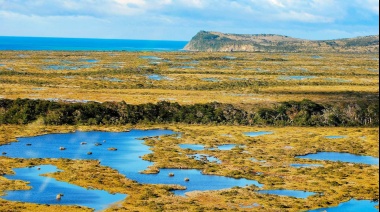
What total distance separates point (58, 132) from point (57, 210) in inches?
1783

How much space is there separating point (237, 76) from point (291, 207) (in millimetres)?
136334

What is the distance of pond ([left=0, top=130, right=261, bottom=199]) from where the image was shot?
2763 inches

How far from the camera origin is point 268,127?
111m

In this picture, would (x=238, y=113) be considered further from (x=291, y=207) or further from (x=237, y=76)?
(x=237, y=76)

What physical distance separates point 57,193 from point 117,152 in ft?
78.9

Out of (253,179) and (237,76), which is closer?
(253,179)

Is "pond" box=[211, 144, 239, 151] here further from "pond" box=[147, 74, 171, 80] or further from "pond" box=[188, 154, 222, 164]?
"pond" box=[147, 74, 171, 80]

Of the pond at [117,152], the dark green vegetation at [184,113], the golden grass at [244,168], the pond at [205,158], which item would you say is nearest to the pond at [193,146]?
the golden grass at [244,168]

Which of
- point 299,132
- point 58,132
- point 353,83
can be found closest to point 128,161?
point 58,132

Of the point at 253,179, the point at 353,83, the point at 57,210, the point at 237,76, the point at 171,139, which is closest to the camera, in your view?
the point at 57,210

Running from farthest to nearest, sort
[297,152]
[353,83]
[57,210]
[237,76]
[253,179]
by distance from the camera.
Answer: [237,76], [353,83], [297,152], [253,179], [57,210]

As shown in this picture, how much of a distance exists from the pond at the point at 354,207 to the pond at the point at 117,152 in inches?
450

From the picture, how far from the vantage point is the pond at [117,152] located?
70.2 metres

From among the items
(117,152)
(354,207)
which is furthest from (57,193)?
(354,207)
